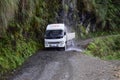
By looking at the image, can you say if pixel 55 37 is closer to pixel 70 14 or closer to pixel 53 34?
pixel 53 34

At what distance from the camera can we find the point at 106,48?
102 feet

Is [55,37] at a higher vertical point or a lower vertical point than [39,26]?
lower

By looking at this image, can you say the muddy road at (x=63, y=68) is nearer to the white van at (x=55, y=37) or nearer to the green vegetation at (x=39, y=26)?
the green vegetation at (x=39, y=26)

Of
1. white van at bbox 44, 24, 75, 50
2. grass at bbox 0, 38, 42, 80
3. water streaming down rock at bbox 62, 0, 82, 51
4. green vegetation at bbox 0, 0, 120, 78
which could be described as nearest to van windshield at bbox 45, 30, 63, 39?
white van at bbox 44, 24, 75, 50

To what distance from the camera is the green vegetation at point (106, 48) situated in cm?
2800

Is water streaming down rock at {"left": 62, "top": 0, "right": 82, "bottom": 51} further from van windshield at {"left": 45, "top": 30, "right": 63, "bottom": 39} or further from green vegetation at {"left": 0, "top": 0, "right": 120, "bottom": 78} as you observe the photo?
van windshield at {"left": 45, "top": 30, "right": 63, "bottom": 39}

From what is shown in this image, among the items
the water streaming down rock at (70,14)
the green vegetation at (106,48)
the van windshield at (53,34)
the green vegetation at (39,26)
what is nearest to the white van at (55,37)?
the van windshield at (53,34)

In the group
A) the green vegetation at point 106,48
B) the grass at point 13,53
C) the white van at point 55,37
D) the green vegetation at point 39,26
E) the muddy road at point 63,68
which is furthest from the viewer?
the green vegetation at point 106,48

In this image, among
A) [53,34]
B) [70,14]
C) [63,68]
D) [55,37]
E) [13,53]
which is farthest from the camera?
[70,14]

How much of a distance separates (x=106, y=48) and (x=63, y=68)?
13044 millimetres

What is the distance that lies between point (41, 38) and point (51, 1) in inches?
212

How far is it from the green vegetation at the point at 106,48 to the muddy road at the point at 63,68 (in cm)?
418

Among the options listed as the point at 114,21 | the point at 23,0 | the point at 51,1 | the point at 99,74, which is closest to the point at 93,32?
the point at 114,21

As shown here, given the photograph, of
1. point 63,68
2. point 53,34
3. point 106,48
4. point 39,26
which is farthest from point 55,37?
point 106,48
